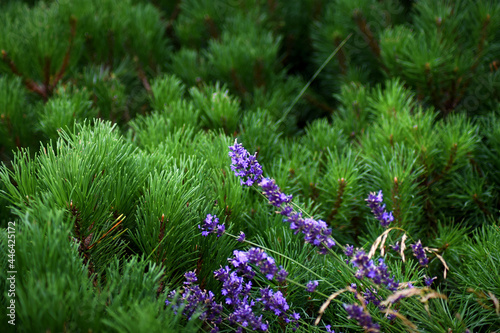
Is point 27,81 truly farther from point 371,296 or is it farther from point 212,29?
point 371,296

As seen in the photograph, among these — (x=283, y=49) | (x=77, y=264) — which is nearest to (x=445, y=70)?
(x=283, y=49)

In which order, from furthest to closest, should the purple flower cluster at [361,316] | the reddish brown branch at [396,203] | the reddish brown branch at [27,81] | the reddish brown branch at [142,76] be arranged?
1. the reddish brown branch at [142,76]
2. the reddish brown branch at [27,81]
3. the reddish brown branch at [396,203]
4. the purple flower cluster at [361,316]

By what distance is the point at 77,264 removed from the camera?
56 cm

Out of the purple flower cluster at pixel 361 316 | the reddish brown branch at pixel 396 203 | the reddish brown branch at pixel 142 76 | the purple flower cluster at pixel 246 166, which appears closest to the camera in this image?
the purple flower cluster at pixel 361 316

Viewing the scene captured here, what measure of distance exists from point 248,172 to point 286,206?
0.29 feet

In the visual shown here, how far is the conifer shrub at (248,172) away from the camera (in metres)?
0.58

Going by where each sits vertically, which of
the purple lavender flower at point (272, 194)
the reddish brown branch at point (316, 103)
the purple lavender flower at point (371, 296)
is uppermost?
the purple lavender flower at point (272, 194)

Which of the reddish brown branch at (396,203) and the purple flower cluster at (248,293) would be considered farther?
the reddish brown branch at (396,203)

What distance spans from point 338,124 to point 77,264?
0.82 m

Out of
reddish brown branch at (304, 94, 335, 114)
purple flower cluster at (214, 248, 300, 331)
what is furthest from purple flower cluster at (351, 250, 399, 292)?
reddish brown branch at (304, 94, 335, 114)

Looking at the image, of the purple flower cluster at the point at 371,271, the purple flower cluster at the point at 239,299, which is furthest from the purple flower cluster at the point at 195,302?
the purple flower cluster at the point at 371,271

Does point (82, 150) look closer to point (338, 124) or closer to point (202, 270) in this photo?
point (202, 270)

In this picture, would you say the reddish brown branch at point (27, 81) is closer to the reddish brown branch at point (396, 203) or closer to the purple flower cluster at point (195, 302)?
the purple flower cluster at point (195, 302)

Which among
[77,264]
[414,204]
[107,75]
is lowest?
[414,204]
